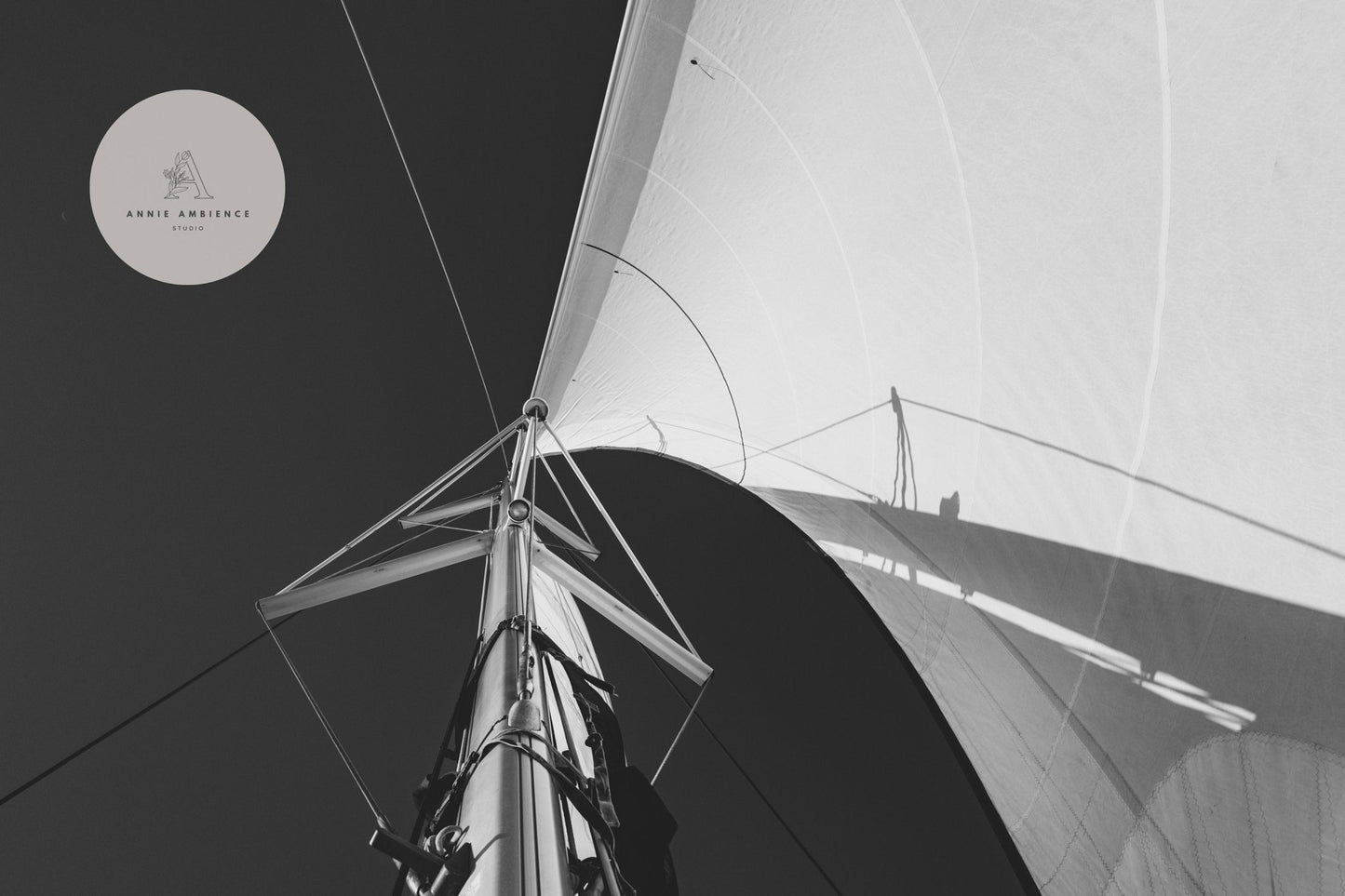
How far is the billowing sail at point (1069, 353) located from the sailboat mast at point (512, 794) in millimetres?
624

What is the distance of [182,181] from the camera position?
2.54 metres

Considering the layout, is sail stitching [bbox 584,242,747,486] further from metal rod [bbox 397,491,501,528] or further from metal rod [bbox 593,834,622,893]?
metal rod [bbox 593,834,622,893]

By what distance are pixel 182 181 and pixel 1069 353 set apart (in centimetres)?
269

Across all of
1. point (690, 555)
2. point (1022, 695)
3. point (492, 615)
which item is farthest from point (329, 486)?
point (1022, 695)

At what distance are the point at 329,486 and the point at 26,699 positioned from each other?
49.2 inches

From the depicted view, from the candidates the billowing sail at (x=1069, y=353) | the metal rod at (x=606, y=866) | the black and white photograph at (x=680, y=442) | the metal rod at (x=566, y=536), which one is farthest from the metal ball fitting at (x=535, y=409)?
the metal rod at (x=606, y=866)

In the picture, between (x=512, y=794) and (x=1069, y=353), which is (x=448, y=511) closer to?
(x=512, y=794)

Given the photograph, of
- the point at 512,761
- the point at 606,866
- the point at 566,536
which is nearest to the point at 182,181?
the point at 566,536

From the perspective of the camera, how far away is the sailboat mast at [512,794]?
72cm

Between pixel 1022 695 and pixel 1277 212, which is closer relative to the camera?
pixel 1277 212

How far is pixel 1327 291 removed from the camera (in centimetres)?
56

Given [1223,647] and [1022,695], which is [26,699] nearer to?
[1022,695]

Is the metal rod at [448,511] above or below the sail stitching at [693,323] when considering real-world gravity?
below

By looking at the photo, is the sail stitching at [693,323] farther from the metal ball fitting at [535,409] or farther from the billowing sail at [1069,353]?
the metal ball fitting at [535,409]
